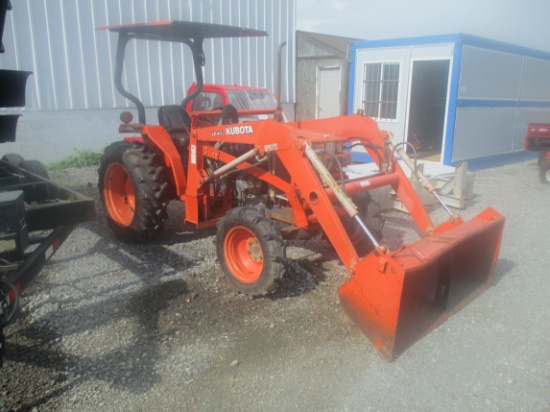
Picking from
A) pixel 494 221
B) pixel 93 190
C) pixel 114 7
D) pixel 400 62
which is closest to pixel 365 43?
pixel 400 62

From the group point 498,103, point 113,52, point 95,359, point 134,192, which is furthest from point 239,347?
point 498,103

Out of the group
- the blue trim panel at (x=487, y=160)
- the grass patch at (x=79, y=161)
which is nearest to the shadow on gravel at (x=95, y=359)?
the grass patch at (x=79, y=161)

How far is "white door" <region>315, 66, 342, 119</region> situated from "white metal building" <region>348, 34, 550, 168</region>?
279 cm

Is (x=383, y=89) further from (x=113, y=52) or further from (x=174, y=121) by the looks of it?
(x=174, y=121)

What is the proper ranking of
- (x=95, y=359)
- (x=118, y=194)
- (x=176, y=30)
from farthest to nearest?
(x=118, y=194)
(x=176, y=30)
(x=95, y=359)

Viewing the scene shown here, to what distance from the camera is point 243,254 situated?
4.04 metres

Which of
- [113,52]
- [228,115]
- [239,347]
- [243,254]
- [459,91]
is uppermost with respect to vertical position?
[113,52]

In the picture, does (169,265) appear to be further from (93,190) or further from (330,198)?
(93,190)

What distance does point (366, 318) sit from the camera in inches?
119

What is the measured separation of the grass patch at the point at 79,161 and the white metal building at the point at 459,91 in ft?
19.5

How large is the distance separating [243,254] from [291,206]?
600 millimetres

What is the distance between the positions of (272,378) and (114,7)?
385 inches

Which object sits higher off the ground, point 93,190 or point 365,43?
point 365,43

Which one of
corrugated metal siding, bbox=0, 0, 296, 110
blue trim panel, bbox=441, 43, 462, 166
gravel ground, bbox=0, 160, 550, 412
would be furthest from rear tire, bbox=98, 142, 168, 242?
blue trim panel, bbox=441, 43, 462, 166
